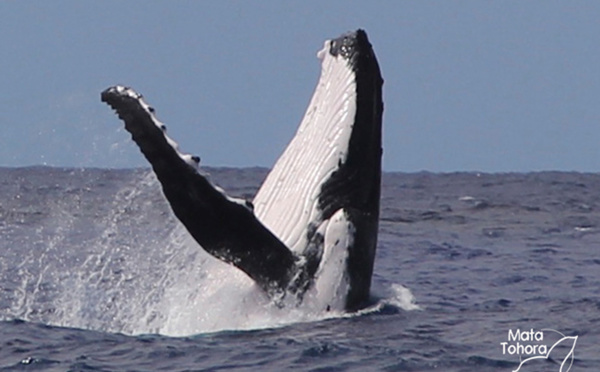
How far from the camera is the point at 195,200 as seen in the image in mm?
7762

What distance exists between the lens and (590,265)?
15.3m

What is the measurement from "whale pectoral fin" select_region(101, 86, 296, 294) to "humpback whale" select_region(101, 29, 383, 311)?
1 cm

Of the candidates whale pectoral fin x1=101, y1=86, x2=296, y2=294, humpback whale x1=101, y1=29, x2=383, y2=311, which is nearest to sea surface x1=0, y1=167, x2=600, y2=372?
humpback whale x1=101, y1=29, x2=383, y2=311

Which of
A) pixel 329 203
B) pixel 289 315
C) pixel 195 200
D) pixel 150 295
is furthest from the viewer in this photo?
pixel 150 295

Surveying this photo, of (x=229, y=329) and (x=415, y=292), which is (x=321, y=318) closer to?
(x=229, y=329)

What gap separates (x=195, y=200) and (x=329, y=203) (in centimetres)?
101

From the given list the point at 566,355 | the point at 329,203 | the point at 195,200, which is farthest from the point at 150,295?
the point at 566,355

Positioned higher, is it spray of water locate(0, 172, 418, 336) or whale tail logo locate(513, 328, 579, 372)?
spray of water locate(0, 172, 418, 336)

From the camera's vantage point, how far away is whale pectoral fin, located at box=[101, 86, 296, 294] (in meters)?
7.69

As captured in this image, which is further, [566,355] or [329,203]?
[566,355]

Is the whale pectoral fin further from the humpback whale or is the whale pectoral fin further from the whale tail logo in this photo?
the whale tail logo

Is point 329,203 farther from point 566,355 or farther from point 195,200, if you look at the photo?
point 566,355

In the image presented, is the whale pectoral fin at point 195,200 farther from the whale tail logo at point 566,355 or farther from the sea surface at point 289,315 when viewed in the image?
the whale tail logo at point 566,355

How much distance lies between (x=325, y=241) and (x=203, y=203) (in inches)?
36.6
